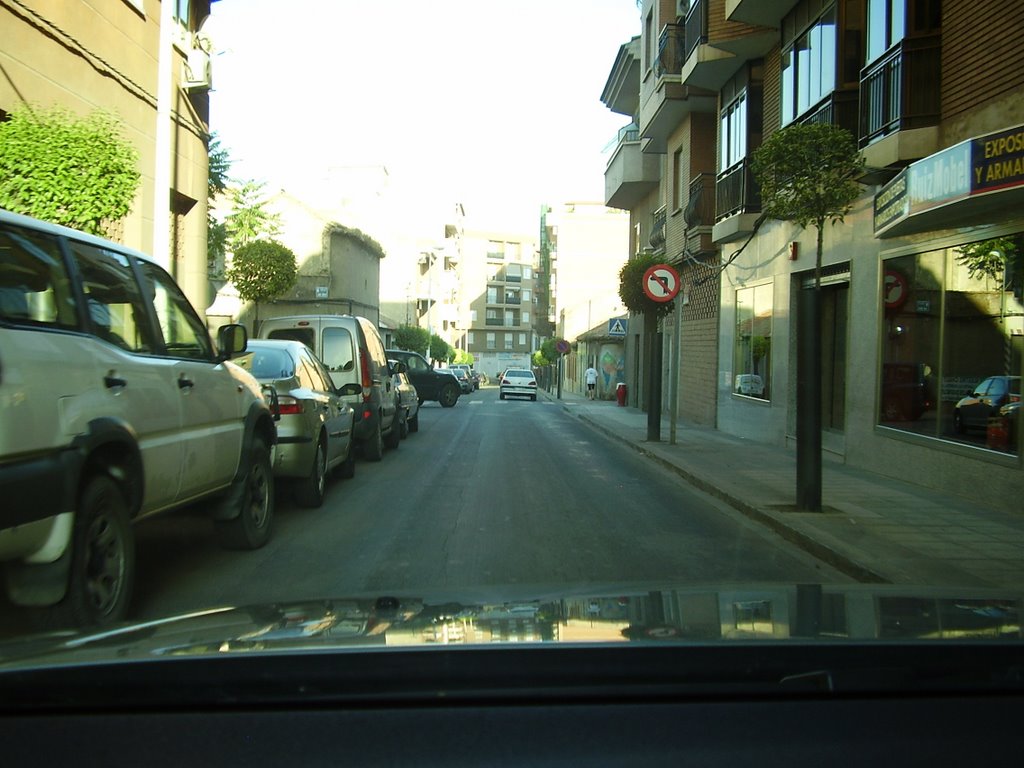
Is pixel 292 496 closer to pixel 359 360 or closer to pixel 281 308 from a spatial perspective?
pixel 359 360

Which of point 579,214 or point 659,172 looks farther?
point 579,214

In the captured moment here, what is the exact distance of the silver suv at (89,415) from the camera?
3.63 metres

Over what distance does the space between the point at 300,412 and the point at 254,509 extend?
5.20 feet

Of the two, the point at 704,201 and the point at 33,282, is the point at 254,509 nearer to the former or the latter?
the point at 33,282

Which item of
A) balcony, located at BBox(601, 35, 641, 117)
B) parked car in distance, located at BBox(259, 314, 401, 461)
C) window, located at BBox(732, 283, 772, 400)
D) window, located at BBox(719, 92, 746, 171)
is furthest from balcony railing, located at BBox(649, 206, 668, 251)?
parked car in distance, located at BBox(259, 314, 401, 461)

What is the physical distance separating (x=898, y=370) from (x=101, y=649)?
10997mm

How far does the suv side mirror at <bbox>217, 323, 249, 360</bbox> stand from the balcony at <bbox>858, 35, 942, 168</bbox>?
7892mm

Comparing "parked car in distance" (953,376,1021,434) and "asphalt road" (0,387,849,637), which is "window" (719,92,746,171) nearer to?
"asphalt road" (0,387,849,637)

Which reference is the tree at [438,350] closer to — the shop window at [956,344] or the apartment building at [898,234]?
the apartment building at [898,234]

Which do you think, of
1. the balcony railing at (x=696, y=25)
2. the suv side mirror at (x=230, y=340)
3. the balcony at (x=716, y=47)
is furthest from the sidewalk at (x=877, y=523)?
the balcony railing at (x=696, y=25)

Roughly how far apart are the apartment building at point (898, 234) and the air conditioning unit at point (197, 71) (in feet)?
31.4

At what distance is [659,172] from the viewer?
28031mm

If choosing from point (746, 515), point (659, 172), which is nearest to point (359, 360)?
point (746, 515)

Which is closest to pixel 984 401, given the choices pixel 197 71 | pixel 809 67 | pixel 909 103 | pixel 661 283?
pixel 909 103
